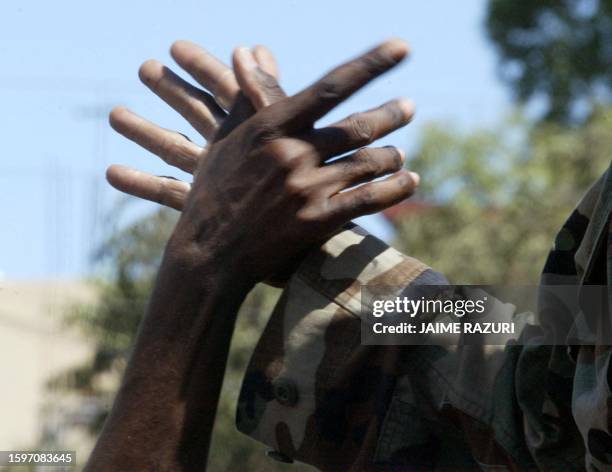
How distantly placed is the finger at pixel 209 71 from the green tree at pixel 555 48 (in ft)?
48.7

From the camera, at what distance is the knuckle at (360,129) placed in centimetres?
139

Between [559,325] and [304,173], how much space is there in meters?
0.34

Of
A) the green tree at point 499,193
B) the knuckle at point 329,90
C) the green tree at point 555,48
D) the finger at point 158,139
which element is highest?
the green tree at point 555,48

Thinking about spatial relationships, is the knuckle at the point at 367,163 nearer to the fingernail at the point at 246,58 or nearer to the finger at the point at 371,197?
the finger at the point at 371,197

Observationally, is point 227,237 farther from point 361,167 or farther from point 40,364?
point 40,364

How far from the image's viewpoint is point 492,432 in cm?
141

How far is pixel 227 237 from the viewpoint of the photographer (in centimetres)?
135

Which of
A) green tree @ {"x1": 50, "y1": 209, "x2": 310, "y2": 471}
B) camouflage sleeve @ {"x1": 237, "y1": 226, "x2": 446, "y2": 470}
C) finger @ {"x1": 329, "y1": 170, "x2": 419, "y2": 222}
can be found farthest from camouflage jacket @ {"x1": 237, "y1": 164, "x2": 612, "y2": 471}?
green tree @ {"x1": 50, "y1": 209, "x2": 310, "y2": 471}

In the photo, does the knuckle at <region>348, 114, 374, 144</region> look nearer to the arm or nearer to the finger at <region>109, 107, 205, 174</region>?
the arm

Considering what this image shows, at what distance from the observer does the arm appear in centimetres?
132

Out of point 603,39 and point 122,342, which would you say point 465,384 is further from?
point 603,39

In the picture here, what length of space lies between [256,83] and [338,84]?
0.45 feet

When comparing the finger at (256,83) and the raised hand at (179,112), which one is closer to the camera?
the finger at (256,83)

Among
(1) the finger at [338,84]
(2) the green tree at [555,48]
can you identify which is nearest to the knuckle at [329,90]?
(1) the finger at [338,84]
